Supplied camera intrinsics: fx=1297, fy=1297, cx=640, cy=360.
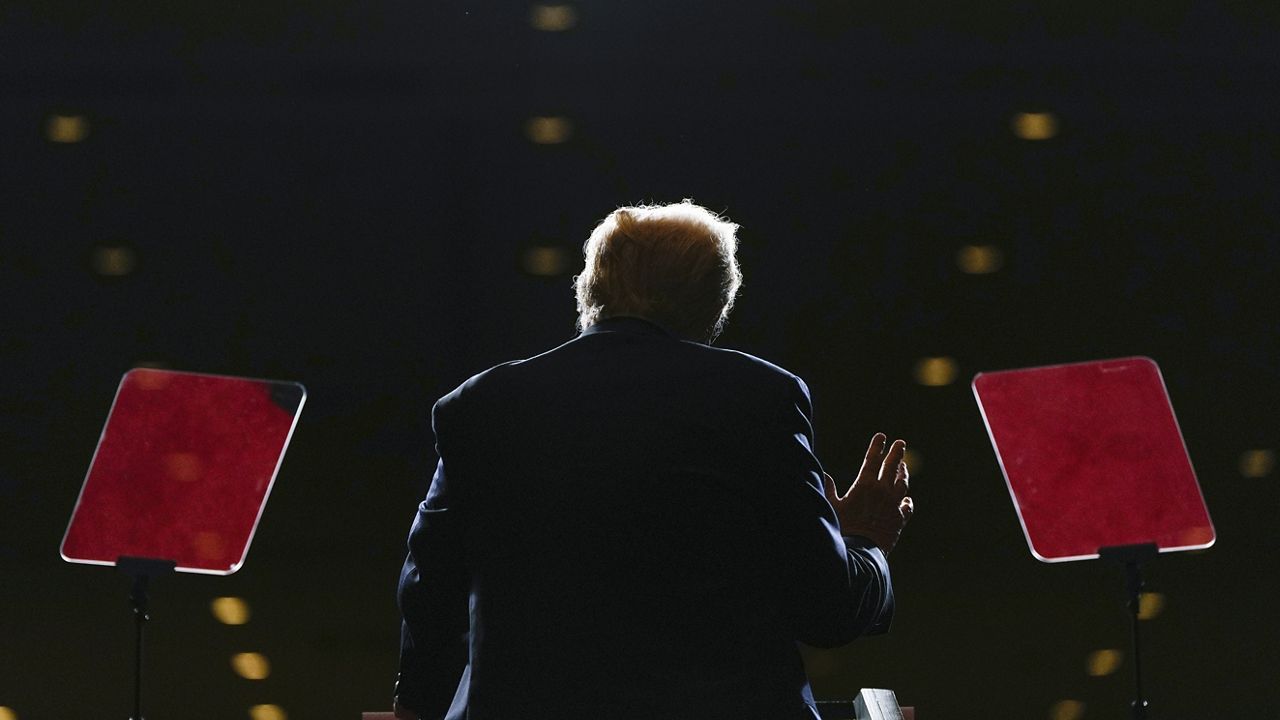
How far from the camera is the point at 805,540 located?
39.7 inches

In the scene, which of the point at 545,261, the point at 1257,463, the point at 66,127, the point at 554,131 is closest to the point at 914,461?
the point at 1257,463

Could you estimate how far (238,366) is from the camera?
2.08 metres

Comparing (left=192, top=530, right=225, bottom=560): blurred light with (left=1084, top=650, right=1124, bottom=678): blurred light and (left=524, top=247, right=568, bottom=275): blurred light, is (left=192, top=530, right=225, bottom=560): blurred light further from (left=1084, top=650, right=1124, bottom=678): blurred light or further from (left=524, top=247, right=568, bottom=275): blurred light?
(left=1084, top=650, right=1124, bottom=678): blurred light

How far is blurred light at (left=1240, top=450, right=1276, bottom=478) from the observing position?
2.12 metres

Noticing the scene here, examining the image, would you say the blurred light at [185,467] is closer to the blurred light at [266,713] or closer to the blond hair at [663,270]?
the blond hair at [663,270]

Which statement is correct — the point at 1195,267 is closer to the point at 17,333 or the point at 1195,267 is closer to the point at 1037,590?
the point at 1037,590

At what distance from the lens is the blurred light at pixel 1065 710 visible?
2.14m

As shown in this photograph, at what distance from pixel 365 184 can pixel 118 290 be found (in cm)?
43

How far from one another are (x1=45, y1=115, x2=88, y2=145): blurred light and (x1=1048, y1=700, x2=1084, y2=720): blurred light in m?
1.84

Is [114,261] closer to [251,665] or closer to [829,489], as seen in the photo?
[251,665]

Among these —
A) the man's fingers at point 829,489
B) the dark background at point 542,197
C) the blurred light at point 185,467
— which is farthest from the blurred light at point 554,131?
the man's fingers at point 829,489

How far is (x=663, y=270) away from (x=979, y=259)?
1121 mm

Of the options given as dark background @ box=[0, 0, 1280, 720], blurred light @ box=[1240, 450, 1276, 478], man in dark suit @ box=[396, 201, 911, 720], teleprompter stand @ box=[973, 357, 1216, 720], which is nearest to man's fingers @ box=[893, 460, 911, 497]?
man in dark suit @ box=[396, 201, 911, 720]

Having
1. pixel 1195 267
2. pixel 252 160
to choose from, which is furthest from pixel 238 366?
pixel 1195 267
